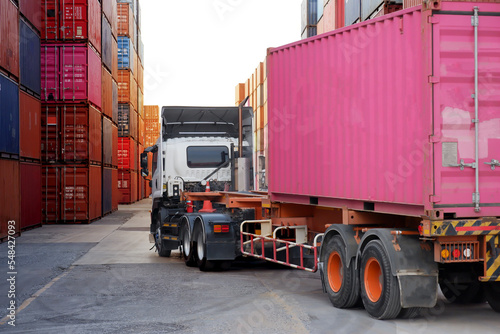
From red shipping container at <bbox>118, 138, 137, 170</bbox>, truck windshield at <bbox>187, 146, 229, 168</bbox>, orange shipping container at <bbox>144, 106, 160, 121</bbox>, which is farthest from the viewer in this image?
orange shipping container at <bbox>144, 106, 160, 121</bbox>

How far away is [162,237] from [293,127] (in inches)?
243

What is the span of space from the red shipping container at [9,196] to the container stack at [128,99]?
2873 centimetres

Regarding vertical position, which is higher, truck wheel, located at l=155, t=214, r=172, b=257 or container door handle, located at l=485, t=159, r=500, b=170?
container door handle, located at l=485, t=159, r=500, b=170

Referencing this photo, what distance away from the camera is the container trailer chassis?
25.5 ft

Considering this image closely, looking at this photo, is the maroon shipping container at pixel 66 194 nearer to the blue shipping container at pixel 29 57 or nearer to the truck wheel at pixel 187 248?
the blue shipping container at pixel 29 57

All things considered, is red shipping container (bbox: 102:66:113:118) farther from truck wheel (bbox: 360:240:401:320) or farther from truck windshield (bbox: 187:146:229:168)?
truck wheel (bbox: 360:240:401:320)

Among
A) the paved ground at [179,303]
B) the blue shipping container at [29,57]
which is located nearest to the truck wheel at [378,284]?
the paved ground at [179,303]

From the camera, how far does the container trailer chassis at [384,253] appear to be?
776 cm

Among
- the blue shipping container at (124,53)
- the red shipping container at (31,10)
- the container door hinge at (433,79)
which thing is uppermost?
the blue shipping container at (124,53)

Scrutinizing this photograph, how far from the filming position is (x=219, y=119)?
53.3 ft

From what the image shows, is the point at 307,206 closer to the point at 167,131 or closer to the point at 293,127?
the point at 293,127

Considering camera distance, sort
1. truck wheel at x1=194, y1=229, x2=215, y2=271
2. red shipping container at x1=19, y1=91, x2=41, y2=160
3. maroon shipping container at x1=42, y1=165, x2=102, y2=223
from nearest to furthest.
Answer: truck wheel at x1=194, y1=229, x2=215, y2=271 < red shipping container at x1=19, y1=91, x2=41, y2=160 < maroon shipping container at x1=42, y1=165, x2=102, y2=223

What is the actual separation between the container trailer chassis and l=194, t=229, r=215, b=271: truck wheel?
2.77ft

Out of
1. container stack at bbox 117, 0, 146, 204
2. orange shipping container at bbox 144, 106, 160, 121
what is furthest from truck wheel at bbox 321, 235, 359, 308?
orange shipping container at bbox 144, 106, 160, 121
